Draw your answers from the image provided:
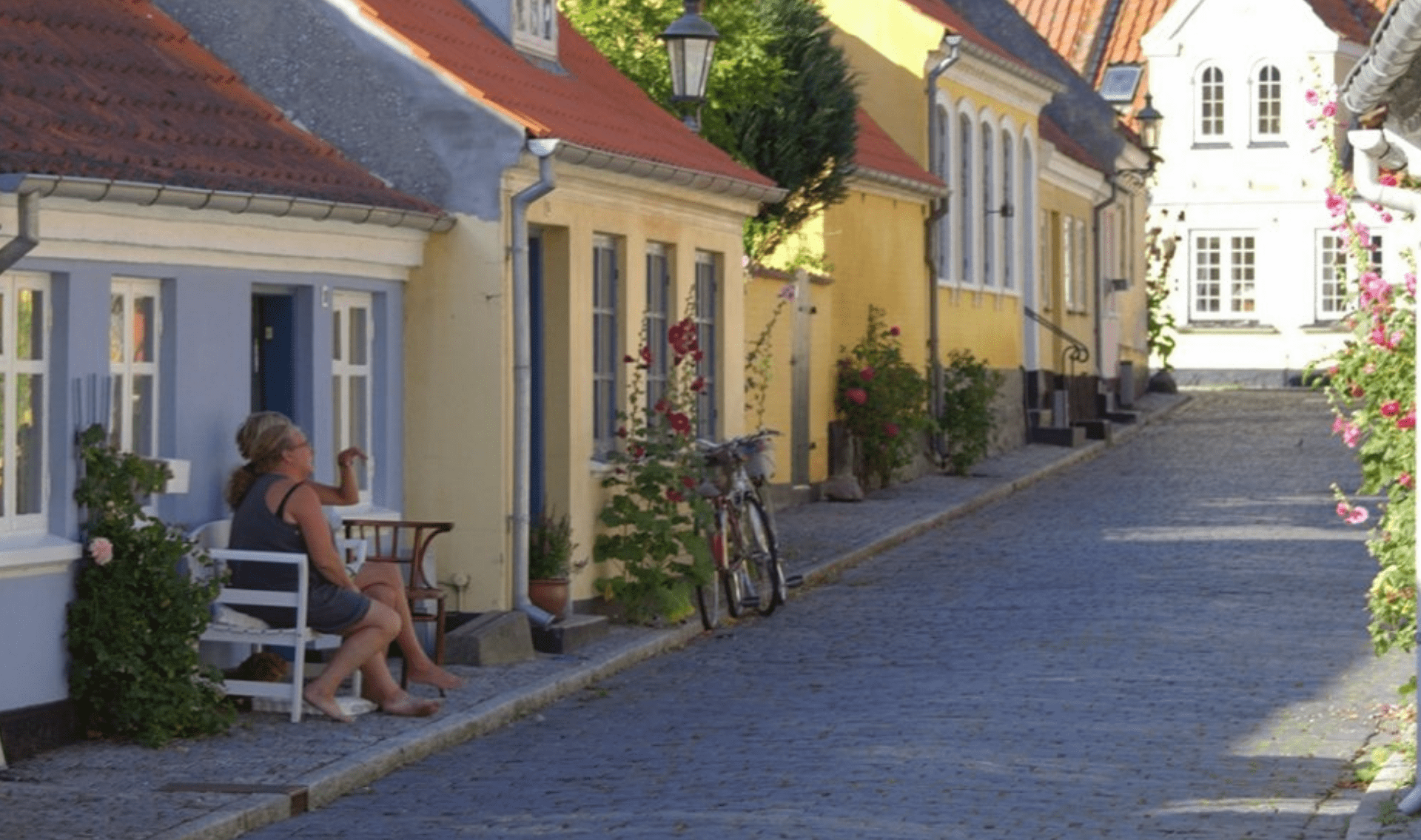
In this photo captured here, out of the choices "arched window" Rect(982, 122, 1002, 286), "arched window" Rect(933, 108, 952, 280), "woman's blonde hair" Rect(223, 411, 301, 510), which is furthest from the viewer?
"arched window" Rect(982, 122, 1002, 286)

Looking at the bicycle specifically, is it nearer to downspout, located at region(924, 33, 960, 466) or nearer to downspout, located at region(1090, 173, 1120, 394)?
downspout, located at region(924, 33, 960, 466)

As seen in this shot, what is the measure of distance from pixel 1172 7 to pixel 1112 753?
53.2 metres

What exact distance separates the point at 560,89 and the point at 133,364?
5.98 m

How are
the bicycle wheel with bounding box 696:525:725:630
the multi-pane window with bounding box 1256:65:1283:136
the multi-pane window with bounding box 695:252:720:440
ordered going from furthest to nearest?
the multi-pane window with bounding box 1256:65:1283:136 < the multi-pane window with bounding box 695:252:720:440 < the bicycle wheel with bounding box 696:525:725:630

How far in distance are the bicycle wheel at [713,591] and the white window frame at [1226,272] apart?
45.4 m

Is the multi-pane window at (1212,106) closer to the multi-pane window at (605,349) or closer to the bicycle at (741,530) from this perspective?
the bicycle at (741,530)

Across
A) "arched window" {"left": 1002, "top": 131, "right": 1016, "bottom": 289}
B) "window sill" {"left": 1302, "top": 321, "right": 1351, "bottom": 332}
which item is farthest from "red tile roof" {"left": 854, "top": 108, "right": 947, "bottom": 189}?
"window sill" {"left": 1302, "top": 321, "right": 1351, "bottom": 332}

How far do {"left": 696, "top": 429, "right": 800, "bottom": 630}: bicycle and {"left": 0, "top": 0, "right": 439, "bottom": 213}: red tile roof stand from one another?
346cm

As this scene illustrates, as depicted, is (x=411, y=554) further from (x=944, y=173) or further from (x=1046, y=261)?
(x=1046, y=261)

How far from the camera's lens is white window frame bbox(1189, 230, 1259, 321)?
62781mm

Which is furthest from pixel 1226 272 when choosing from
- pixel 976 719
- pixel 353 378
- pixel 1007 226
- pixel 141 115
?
pixel 141 115

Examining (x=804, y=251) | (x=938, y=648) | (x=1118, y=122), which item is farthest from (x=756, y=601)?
(x=1118, y=122)

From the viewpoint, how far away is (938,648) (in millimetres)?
16781

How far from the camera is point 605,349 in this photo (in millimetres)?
18688
